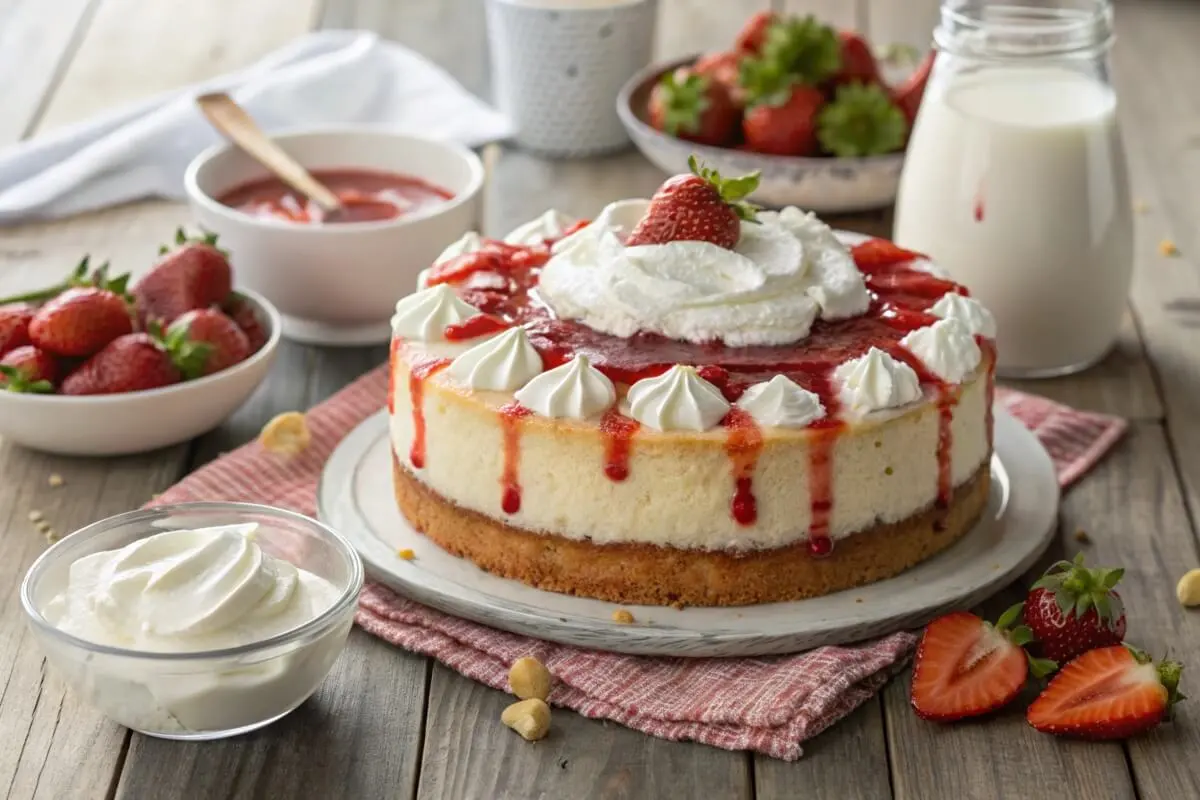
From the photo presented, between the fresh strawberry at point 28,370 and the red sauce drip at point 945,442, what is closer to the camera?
the red sauce drip at point 945,442

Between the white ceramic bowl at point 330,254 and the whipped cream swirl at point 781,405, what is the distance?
1368 mm

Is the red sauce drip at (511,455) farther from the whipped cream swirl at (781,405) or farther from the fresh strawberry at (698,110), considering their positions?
the fresh strawberry at (698,110)

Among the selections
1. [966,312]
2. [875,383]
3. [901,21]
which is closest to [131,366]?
[875,383]

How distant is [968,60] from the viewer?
11.6 feet

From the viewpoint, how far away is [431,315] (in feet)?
9.23

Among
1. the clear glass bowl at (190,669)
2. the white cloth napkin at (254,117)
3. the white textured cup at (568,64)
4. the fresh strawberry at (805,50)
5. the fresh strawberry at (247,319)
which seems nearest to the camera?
the clear glass bowl at (190,669)

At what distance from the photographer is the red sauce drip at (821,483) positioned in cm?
254

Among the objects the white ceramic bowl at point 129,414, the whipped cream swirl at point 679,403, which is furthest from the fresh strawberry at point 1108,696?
the white ceramic bowl at point 129,414

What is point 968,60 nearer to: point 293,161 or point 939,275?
point 939,275

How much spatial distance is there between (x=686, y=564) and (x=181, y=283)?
1.32m

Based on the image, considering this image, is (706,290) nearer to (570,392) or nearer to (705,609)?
(570,392)

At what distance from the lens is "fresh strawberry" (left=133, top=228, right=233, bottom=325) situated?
332 centimetres

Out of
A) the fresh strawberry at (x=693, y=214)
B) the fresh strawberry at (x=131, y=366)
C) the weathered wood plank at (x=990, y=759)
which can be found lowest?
the weathered wood plank at (x=990, y=759)

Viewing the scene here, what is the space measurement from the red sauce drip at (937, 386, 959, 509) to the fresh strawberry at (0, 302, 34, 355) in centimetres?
177
